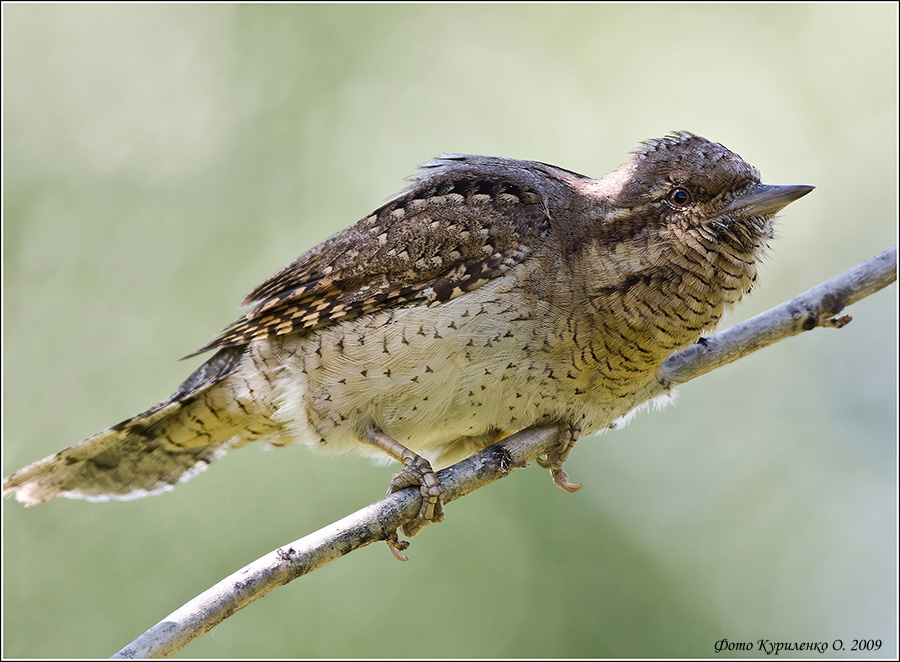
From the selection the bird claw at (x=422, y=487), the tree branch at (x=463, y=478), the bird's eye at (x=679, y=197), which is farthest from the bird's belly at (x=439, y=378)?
the bird's eye at (x=679, y=197)

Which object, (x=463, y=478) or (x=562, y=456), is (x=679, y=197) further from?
(x=463, y=478)

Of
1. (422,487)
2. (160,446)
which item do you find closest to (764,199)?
(422,487)

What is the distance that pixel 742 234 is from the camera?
2881mm

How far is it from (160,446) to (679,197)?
8.13ft

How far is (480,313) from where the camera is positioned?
3.01 m

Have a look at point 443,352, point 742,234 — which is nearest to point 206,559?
point 443,352

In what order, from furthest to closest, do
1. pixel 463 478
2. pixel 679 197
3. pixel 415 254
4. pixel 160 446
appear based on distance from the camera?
pixel 160 446
pixel 415 254
pixel 679 197
pixel 463 478

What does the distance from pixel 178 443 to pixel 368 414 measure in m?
1.06

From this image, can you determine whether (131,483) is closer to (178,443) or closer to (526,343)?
(178,443)

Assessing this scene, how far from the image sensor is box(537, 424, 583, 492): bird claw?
3.20 m

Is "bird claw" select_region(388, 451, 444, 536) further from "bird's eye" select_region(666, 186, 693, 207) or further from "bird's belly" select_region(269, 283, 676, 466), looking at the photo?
"bird's eye" select_region(666, 186, 693, 207)

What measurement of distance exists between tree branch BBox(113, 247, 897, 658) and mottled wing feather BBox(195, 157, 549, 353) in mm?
666

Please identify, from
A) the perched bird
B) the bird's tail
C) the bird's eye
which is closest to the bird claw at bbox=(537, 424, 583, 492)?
the perched bird

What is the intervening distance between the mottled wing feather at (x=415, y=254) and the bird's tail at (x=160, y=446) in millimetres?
218
